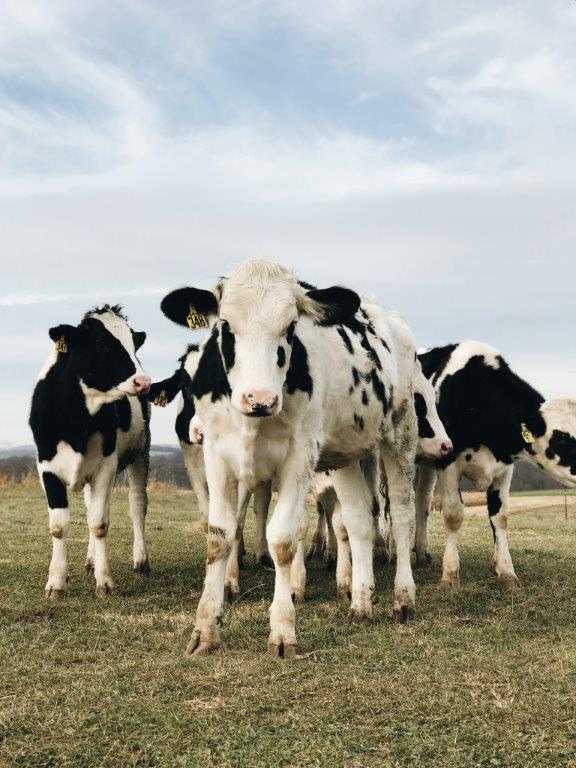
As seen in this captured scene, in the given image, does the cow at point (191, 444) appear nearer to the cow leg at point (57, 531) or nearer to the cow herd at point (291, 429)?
the cow herd at point (291, 429)

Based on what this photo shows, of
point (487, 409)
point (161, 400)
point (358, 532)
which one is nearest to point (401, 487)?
point (358, 532)

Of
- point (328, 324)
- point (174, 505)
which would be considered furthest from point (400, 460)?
point (174, 505)

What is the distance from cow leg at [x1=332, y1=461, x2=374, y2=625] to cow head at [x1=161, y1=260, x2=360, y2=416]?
1.95m

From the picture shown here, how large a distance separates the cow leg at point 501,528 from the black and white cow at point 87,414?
4277 millimetres

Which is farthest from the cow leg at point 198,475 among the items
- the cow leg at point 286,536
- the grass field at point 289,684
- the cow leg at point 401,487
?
the cow leg at point 286,536

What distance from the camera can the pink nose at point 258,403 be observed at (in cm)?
566

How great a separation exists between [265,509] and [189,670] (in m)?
5.64

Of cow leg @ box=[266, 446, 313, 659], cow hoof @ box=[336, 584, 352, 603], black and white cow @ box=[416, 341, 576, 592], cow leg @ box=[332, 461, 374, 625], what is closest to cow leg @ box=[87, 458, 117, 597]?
cow hoof @ box=[336, 584, 352, 603]

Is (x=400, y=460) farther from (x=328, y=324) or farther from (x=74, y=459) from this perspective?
(x=74, y=459)

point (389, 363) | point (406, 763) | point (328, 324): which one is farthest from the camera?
point (389, 363)

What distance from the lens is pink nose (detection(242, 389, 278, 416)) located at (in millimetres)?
5664

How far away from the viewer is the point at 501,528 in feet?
33.6

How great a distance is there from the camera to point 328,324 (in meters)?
6.92

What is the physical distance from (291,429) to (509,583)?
442 centimetres
